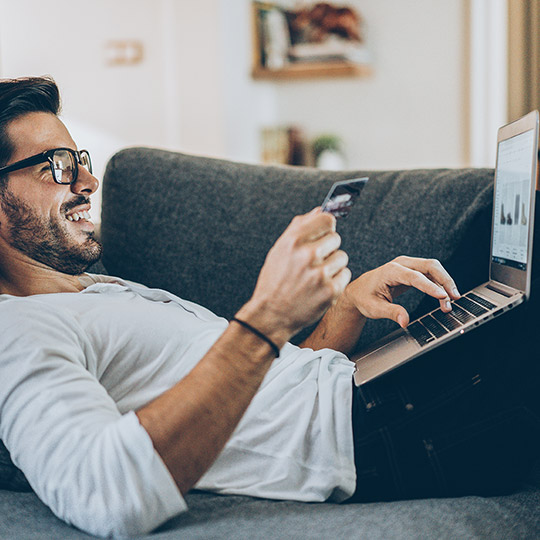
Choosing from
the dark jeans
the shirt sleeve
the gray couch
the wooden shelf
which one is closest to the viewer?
the shirt sleeve

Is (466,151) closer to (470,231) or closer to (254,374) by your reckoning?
(470,231)

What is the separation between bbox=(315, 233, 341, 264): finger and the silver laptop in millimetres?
218

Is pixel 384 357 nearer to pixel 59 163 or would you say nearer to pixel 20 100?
pixel 59 163

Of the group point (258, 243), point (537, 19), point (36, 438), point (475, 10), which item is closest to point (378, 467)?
point (36, 438)

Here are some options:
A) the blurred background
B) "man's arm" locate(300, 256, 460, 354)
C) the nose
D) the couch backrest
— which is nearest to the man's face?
the nose

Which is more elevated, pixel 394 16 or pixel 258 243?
pixel 394 16

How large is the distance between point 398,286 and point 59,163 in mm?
587

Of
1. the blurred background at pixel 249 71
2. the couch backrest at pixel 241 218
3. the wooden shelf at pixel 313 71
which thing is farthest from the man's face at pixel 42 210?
the wooden shelf at pixel 313 71

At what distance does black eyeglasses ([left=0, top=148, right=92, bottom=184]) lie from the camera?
Result: 3.22 ft

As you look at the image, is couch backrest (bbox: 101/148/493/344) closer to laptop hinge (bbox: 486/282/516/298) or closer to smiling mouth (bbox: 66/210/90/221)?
laptop hinge (bbox: 486/282/516/298)

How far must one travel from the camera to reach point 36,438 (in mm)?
656

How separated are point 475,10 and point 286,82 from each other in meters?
1.02

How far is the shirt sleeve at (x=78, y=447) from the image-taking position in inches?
24.9

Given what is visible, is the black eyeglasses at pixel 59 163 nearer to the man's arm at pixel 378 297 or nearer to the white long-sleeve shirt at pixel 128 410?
the white long-sleeve shirt at pixel 128 410
